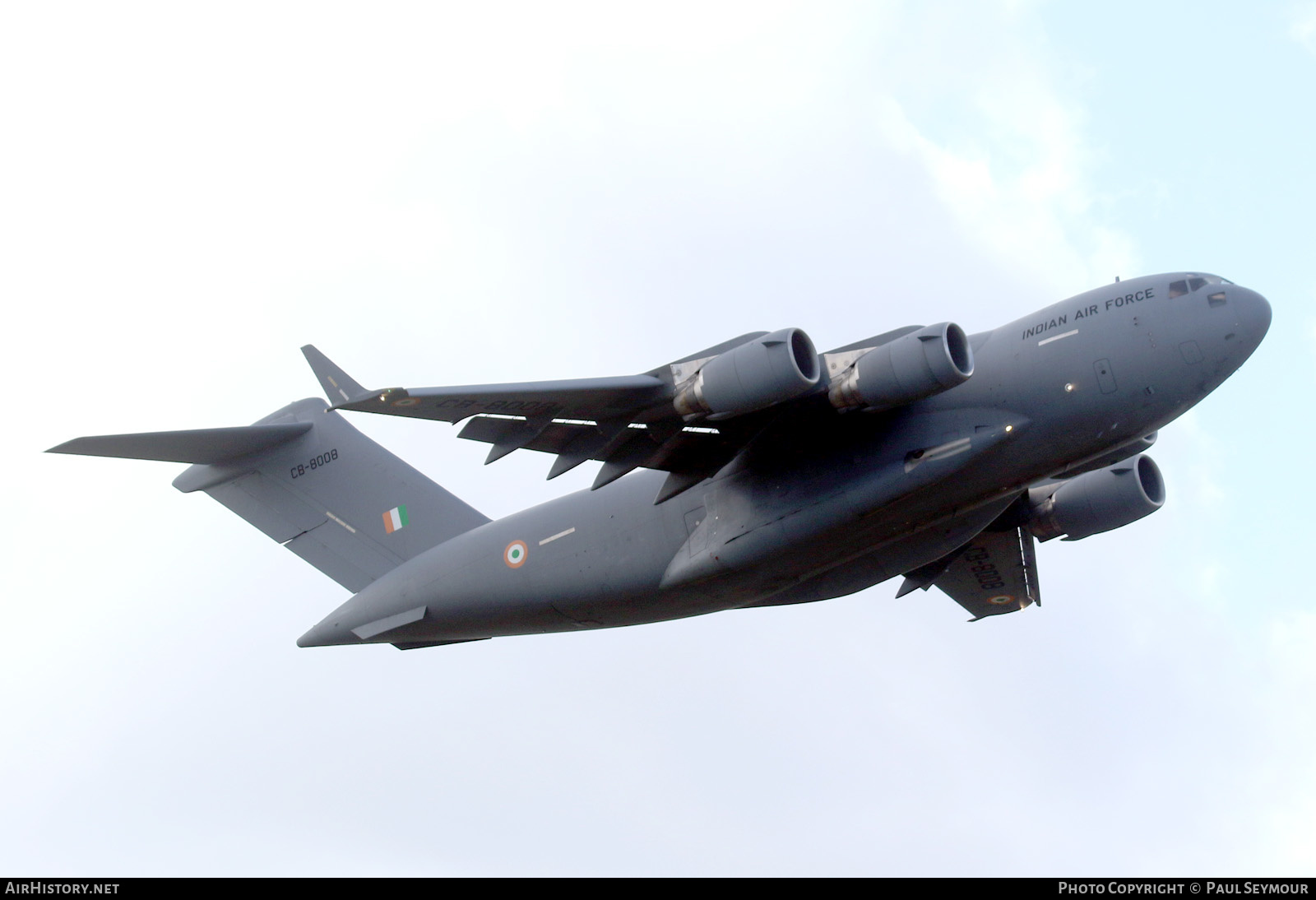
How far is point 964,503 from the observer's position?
11328 millimetres

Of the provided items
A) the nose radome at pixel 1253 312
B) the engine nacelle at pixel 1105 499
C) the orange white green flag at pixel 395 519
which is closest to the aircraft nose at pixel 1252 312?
the nose radome at pixel 1253 312

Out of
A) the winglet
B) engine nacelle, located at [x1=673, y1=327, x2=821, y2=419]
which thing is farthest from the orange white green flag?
engine nacelle, located at [x1=673, y1=327, x2=821, y2=419]

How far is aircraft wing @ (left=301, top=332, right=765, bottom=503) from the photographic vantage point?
32.9 feet

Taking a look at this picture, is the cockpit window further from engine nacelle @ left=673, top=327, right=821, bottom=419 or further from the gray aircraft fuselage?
engine nacelle @ left=673, top=327, right=821, bottom=419

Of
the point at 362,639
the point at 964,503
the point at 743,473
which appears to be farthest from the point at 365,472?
the point at 964,503

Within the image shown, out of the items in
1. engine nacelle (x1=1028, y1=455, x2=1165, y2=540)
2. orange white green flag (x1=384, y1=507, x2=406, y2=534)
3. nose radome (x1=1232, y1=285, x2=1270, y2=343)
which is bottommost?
engine nacelle (x1=1028, y1=455, x2=1165, y2=540)

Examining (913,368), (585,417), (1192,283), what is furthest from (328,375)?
(1192,283)

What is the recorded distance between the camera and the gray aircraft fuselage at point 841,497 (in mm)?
10492

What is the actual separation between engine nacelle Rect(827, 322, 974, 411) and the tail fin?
5.47 m

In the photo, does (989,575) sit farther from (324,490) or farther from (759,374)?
(324,490)

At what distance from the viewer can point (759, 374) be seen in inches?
390

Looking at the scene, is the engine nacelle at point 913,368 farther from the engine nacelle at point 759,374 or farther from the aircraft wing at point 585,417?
the aircraft wing at point 585,417

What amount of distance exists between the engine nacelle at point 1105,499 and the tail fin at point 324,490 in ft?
20.3

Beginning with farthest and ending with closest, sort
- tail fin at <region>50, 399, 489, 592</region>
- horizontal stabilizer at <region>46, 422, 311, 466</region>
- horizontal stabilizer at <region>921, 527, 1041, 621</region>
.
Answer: horizontal stabilizer at <region>921, 527, 1041, 621</region> < tail fin at <region>50, 399, 489, 592</region> < horizontal stabilizer at <region>46, 422, 311, 466</region>
